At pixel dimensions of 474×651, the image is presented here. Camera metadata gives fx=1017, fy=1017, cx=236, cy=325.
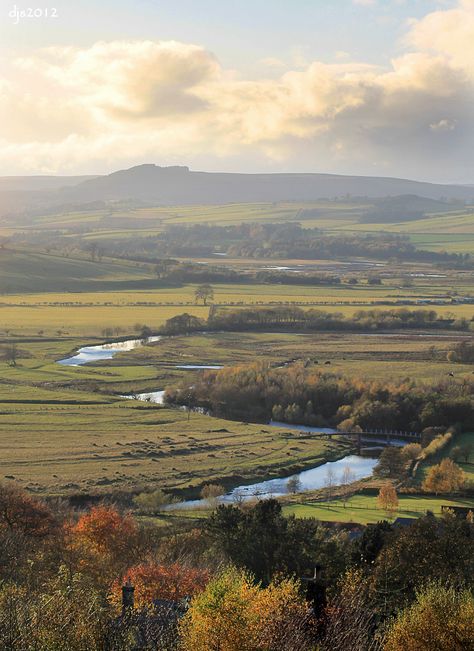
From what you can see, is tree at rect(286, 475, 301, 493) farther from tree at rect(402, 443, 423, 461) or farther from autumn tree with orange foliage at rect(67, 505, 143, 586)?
autumn tree with orange foliage at rect(67, 505, 143, 586)

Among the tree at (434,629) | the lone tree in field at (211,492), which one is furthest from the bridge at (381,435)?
the tree at (434,629)

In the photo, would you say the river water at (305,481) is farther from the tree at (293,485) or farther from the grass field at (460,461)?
the grass field at (460,461)

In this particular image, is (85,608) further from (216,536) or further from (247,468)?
(247,468)

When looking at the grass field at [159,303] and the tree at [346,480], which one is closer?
the tree at [346,480]

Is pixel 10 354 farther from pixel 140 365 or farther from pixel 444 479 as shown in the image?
pixel 444 479

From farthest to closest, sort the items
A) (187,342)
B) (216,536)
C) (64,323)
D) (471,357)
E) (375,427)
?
(64,323)
(187,342)
(471,357)
(375,427)
(216,536)

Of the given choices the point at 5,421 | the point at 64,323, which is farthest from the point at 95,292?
the point at 5,421

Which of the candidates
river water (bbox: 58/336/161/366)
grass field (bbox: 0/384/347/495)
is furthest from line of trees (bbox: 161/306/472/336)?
grass field (bbox: 0/384/347/495)
